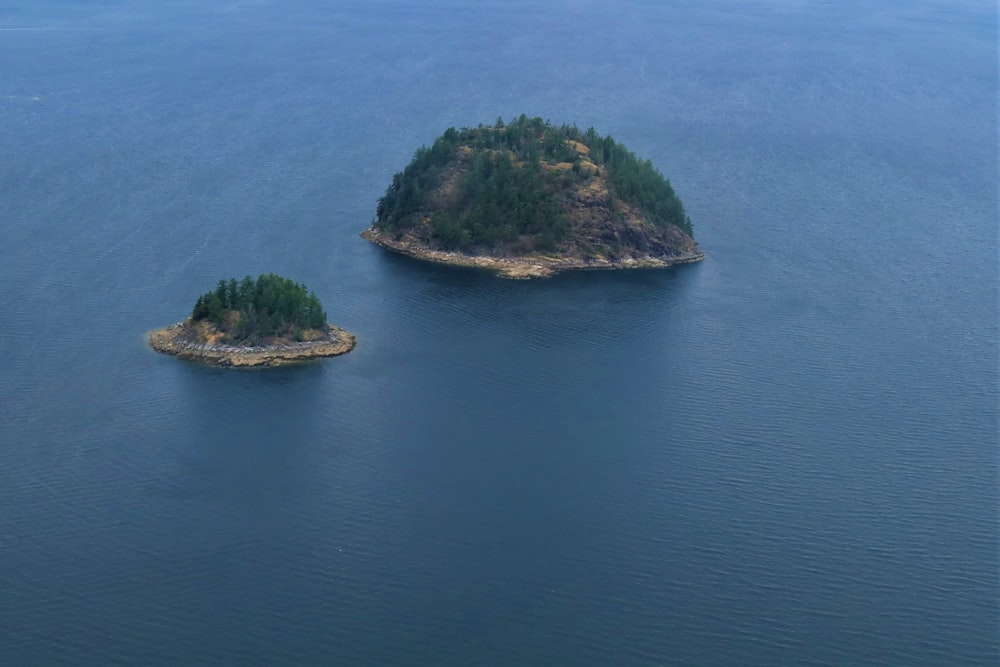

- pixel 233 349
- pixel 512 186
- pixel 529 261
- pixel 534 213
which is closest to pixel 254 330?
pixel 233 349

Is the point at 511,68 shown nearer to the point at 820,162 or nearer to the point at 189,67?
the point at 189,67

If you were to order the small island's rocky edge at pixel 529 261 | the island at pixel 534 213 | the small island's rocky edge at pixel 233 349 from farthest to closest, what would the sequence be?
the island at pixel 534 213 → the small island's rocky edge at pixel 529 261 → the small island's rocky edge at pixel 233 349

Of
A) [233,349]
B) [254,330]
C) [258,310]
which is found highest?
[258,310]

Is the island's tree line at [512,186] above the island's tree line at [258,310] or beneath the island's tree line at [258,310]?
above

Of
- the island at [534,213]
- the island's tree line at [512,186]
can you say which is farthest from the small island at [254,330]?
the island's tree line at [512,186]

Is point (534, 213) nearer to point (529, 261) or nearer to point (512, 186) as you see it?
point (512, 186)

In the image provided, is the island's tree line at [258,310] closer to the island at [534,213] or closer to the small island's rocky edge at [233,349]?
the small island's rocky edge at [233,349]
